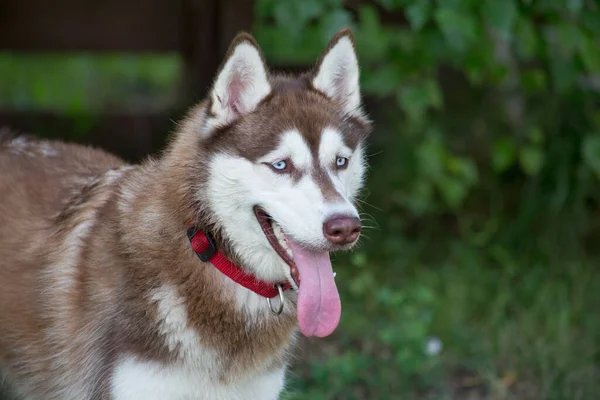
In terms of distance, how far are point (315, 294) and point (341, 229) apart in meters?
0.27

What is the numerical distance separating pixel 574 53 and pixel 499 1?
984mm

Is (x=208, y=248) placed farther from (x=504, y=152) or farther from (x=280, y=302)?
(x=504, y=152)

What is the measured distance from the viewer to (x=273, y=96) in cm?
304

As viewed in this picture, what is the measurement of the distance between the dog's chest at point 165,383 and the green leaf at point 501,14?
2.17m

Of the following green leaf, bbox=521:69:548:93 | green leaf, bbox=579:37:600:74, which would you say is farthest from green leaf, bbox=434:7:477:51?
green leaf, bbox=521:69:548:93

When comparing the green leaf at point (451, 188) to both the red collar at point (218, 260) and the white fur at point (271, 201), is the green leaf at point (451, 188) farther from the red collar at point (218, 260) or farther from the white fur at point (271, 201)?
the red collar at point (218, 260)

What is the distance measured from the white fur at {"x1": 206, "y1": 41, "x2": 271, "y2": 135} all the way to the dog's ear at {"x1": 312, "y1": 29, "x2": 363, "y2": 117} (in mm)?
260

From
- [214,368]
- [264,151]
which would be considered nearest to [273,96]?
[264,151]

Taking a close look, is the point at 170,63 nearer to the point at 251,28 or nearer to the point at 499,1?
the point at 251,28

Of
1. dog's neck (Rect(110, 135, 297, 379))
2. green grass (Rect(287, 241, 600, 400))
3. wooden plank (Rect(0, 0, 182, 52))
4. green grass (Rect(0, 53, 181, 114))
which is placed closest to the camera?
dog's neck (Rect(110, 135, 297, 379))

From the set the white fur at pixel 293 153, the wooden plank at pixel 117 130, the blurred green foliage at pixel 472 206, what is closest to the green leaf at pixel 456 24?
the blurred green foliage at pixel 472 206

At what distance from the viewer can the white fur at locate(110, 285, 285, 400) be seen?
9.45 feet

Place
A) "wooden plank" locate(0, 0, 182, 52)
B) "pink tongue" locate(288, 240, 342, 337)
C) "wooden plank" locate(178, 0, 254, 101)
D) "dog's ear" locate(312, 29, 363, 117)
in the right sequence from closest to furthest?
1. "pink tongue" locate(288, 240, 342, 337)
2. "dog's ear" locate(312, 29, 363, 117)
3. "wooden plank" locate(178, 0, 254, 101)
4. "wooden plank" locate(0, 0, 182, 52)

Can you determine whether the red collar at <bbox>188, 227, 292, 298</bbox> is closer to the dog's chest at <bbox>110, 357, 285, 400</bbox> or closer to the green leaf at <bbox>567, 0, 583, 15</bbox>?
the dog's chest at <bbox>110, 357, 285, 400</bbox>
